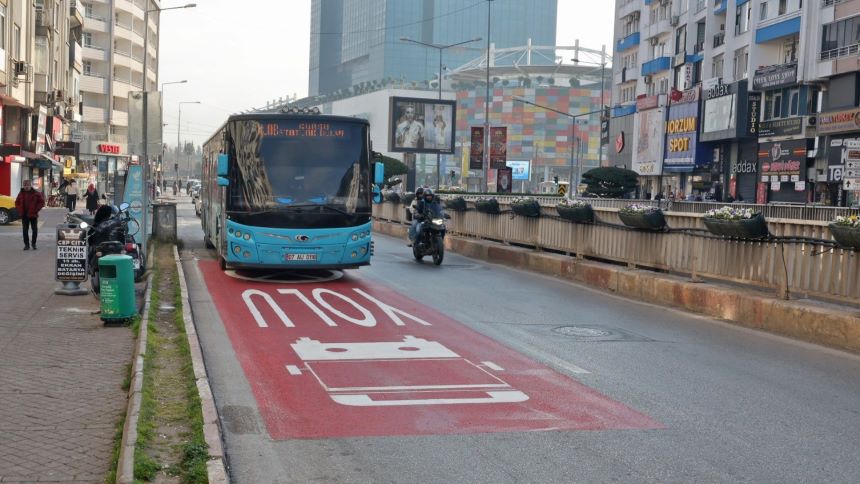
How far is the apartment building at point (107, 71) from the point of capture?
90000mm

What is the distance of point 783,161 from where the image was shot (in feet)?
169

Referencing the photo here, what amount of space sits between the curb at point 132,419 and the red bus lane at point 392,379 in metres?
0.96

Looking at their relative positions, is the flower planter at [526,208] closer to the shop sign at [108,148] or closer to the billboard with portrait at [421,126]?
the billboard with portrait at [421,126]

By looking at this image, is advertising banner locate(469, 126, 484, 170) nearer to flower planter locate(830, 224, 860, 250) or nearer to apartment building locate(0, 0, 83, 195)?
apartment building locate(0, 0, 83, 195)

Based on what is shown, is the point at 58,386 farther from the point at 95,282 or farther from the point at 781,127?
the point at 781,127

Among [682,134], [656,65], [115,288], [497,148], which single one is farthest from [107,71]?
[115,288]

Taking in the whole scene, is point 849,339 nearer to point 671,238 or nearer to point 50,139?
point 671,238

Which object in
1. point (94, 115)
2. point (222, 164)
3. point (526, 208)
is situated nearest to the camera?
point (222, 164)

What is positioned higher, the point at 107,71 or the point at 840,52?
the point at 107,71

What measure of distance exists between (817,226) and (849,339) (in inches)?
77.1

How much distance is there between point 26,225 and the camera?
965 inches

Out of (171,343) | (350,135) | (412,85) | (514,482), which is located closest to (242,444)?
(514,482)

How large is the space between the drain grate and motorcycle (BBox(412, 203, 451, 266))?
398 inches

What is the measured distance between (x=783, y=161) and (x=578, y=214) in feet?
116
